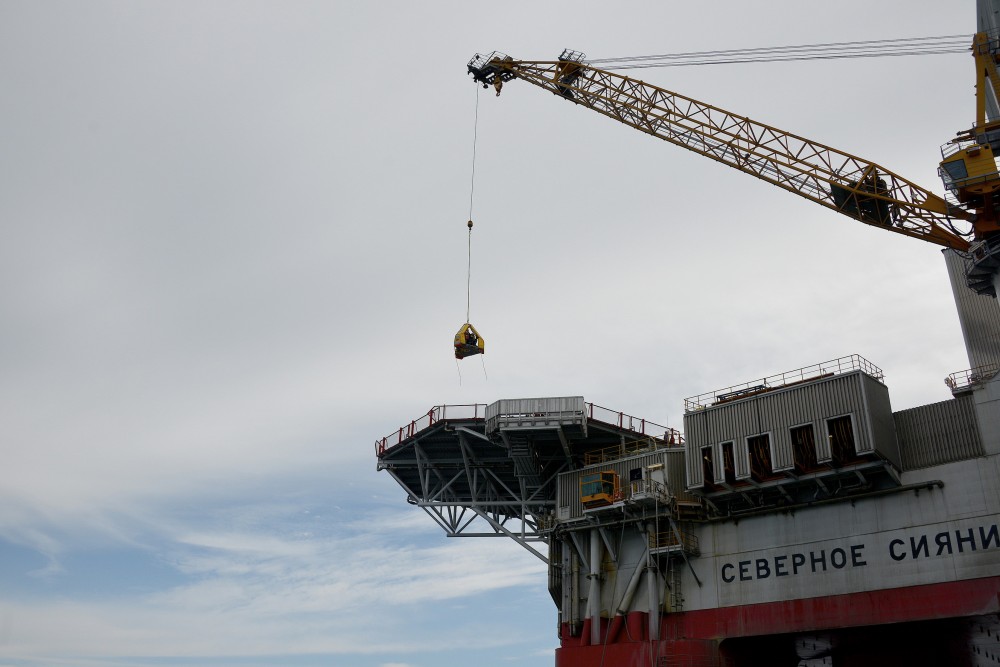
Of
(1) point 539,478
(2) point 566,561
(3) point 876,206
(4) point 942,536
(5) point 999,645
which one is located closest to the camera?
(4) point 942,536

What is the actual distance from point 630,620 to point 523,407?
13.5 meters

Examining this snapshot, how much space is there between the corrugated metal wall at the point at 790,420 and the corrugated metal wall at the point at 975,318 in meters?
16.7

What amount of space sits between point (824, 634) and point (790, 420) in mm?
10614

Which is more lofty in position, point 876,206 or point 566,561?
point 876,206

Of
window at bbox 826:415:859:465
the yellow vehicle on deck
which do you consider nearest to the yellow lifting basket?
the yellow vehicle on deck

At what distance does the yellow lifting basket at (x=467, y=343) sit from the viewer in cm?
5753

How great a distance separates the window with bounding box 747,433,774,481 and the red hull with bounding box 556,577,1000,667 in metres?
6.49

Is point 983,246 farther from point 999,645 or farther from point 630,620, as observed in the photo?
point 630,620

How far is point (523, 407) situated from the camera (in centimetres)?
5138

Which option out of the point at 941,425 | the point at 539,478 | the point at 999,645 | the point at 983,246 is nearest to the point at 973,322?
the point at 983,246

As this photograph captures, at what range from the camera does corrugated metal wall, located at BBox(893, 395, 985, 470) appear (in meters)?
40.7

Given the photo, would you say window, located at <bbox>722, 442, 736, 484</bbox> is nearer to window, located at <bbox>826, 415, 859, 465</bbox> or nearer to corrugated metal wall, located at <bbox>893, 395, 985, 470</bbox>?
window, located at <bbox>826, 415, 859, 465</bbox>

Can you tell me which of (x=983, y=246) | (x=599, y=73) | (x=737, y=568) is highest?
(x=599, y=73)

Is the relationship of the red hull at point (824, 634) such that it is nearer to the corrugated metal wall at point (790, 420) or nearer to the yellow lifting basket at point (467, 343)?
the corrugated metal wall at point (790, 420)
